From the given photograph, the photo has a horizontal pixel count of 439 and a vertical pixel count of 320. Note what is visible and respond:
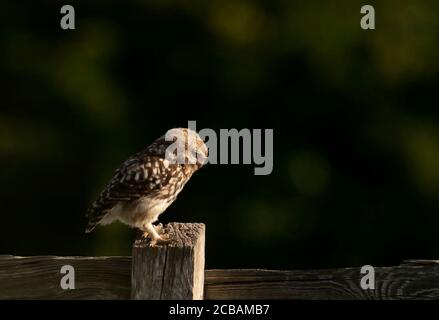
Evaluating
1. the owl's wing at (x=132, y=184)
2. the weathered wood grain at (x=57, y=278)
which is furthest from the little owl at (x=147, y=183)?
the weathered wood grain at (x=57, y=278)

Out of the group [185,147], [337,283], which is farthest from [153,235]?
[337,283]

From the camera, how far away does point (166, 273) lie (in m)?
3.59

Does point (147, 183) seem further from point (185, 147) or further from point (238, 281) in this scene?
point (238, 281)

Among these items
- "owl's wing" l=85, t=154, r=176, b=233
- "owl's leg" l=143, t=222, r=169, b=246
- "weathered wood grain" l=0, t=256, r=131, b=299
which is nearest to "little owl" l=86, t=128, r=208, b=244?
"owl's wing" l=85, t=154, r=176, b=233

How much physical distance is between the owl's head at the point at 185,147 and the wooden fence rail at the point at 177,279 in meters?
1.40

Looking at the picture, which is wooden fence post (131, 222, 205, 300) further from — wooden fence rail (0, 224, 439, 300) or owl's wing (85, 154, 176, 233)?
owl's wing (85, 154, 176, 233)

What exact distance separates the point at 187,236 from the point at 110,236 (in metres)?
5.12

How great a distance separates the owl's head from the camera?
502 centimetres

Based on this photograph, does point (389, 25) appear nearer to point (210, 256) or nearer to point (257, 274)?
point (210, 256)

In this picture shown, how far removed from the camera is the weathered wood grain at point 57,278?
11.9 ft

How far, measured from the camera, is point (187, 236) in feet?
12.5

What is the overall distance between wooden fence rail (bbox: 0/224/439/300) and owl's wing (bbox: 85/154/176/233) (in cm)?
150

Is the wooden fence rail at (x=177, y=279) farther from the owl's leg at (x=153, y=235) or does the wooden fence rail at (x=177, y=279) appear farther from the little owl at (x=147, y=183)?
the little owl at (x=147, y=183)
